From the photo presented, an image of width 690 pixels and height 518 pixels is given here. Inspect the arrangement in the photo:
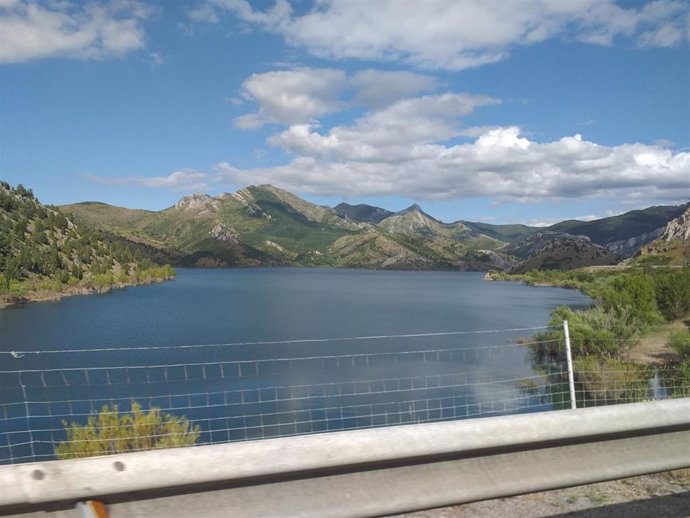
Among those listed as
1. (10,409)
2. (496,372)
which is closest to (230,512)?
(10,409)

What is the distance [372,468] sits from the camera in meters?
2.76

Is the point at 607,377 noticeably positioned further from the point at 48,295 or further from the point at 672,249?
the point at 672,249

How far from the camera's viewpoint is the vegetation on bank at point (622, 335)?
899 inches

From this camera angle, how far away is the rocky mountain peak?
6292 inches

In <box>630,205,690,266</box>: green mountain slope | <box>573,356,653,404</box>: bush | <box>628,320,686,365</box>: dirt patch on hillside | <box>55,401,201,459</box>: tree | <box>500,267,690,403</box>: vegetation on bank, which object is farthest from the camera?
<box>630,205,690,266</box>: green mountain slope

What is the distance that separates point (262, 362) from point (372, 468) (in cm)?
2914

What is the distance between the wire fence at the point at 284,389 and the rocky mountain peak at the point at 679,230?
144521 mm

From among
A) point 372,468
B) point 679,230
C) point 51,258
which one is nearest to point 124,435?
point 372,468

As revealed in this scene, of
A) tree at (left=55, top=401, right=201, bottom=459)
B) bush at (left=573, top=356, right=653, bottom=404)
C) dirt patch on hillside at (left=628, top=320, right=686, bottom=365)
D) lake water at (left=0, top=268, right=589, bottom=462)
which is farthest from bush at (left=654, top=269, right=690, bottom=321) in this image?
tree at (left=55, top=401, right=201, bottom=459)

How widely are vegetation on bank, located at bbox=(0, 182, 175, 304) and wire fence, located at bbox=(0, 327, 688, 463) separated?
5704 centimetres

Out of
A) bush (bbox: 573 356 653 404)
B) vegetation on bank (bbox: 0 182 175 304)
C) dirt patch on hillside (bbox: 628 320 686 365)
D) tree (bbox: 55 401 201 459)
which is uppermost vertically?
vegetation on bank (bbox: 0 182 175 304)

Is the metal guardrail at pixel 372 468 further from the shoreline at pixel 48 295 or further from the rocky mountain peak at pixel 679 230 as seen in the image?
the rocky mountain peak at pixel 679 230

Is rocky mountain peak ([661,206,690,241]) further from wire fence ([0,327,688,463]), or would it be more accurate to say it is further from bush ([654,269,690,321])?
wire fence ([0,327,688,463])

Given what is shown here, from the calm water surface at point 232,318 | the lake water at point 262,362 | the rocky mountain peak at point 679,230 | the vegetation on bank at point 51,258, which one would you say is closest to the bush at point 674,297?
the lake water at point 262,362
